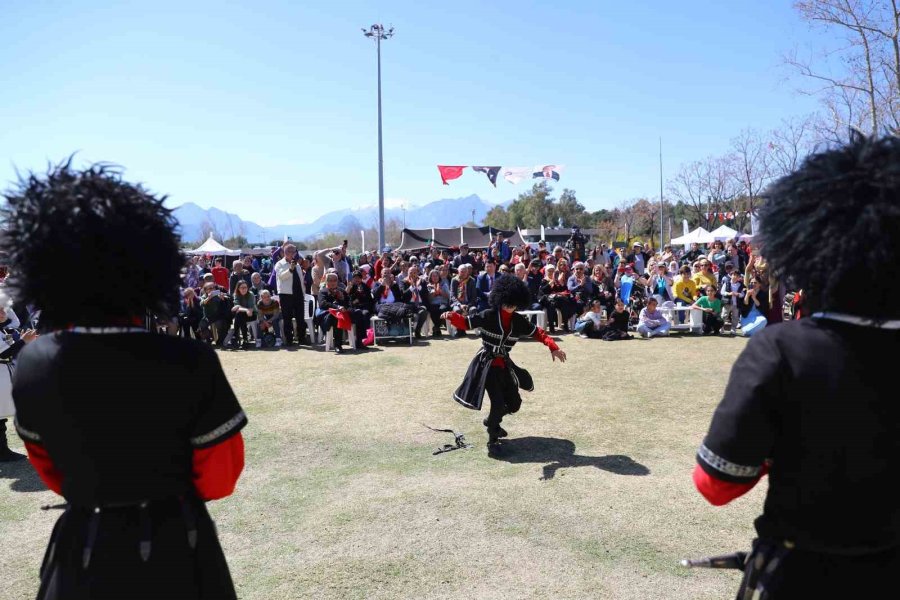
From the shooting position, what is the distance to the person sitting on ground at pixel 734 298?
47.2 feet

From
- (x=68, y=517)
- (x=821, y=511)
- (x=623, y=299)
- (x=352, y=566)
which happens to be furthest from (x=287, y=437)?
(x=623, y=299)

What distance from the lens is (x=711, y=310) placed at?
14008 millimetres

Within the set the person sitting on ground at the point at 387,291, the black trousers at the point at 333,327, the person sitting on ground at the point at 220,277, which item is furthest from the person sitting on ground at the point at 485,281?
the person sitting on ground at the point at 220,277

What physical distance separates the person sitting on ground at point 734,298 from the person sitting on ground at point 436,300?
6320 mm

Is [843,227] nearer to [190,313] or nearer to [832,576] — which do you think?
[832,576]

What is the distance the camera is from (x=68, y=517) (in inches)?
83.4

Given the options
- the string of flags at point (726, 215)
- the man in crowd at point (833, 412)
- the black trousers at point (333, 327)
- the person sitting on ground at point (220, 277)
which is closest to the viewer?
the man in crowd at point (833, 412)

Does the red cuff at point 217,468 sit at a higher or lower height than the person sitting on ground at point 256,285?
lower

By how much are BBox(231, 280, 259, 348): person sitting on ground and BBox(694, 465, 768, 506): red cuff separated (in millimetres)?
12626

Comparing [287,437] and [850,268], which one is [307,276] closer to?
[287,437]

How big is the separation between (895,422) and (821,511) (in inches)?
13.0

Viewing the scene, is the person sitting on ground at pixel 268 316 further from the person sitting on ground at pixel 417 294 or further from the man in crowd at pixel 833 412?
the man in crowd at pixel 833 412

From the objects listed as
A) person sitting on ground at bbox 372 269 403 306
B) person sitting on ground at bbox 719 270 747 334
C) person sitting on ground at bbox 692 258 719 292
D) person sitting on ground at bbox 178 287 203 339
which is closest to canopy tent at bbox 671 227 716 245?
person sitting on ground at bbox 692 258 719 292

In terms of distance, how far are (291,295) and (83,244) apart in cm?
1180
